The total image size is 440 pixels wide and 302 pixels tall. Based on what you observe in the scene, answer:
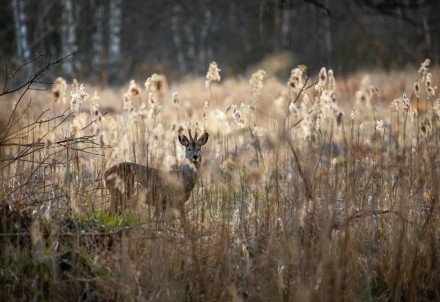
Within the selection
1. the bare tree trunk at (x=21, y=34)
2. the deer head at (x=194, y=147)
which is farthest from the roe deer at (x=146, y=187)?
the bare tree trunk at (x=21, y=34)

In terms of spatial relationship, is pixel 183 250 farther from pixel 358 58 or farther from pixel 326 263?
pixel 358 58

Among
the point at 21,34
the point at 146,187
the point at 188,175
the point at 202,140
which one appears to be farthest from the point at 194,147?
the point at 21,34

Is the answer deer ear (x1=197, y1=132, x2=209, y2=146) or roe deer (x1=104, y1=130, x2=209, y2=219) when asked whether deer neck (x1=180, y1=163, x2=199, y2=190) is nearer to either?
roe deer (x1=104, y1=130, x2=209, y2=219)

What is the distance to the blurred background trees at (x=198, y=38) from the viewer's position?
67.2 ft

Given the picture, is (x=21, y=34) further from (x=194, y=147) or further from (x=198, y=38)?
(x=198, y=38)

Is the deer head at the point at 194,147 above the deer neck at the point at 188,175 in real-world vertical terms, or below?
above

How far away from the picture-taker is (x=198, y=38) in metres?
34.0

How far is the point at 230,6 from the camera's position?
30766 millimetres

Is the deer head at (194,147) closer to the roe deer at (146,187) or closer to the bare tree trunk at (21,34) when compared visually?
the roe deer at (146,187)

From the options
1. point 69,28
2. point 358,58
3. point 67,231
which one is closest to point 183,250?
point 67,231

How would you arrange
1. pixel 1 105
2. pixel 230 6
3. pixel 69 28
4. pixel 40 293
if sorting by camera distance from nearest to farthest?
pixel 40 293, pixel 1 105, pixel 69 28, pixel 230 6

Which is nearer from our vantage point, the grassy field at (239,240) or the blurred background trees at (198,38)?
the grassy field at (239,240)

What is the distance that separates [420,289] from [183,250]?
1.84 meters

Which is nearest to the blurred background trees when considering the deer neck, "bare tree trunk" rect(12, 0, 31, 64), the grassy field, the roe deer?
"bare tree trunk" rect(12, 0, 31, 64)
